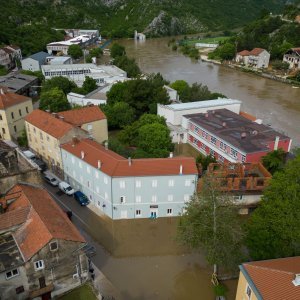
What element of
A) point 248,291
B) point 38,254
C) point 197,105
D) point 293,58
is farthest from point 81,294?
point 293,58

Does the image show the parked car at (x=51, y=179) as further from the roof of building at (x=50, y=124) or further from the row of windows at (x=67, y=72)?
the row of windows at (x=67, y=72)

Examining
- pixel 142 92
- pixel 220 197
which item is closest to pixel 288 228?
pixel 220 197

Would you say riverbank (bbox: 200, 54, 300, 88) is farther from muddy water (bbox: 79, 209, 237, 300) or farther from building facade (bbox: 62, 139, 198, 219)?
muddy water (bbox: 79, 209, 237, 300)

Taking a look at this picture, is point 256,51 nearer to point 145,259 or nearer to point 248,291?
point 145,259

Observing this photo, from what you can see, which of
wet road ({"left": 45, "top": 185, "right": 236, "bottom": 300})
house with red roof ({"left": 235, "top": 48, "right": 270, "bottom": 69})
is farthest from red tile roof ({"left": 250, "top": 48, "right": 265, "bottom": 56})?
wet road ({"left": 45, "top": 185, "right": 236, "bottom": 300})

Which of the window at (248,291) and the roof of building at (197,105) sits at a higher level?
the window at (248,291)

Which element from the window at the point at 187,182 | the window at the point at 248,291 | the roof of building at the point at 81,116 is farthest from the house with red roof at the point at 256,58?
the window at the point at 248,291
